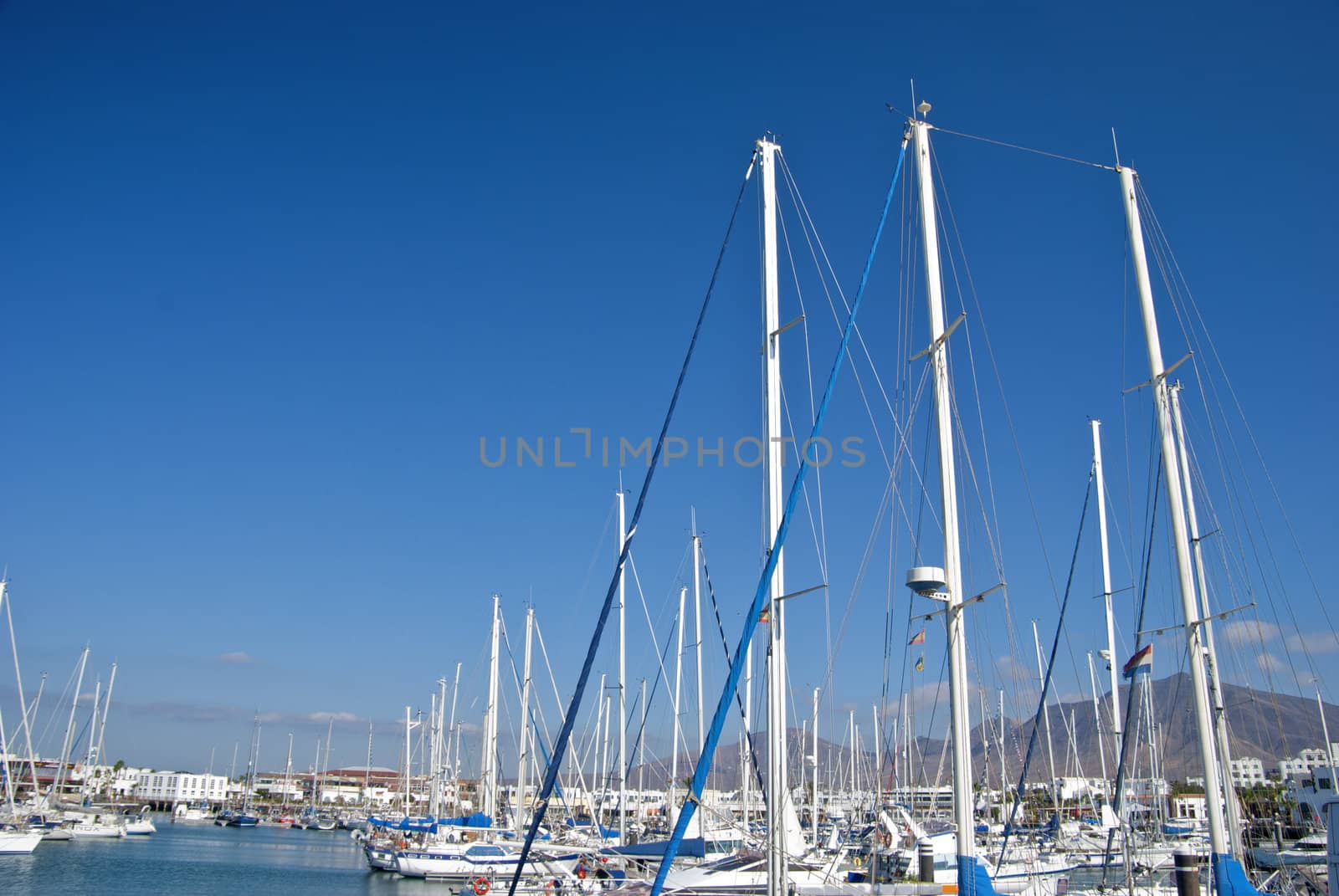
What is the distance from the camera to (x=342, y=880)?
5641 centimetres

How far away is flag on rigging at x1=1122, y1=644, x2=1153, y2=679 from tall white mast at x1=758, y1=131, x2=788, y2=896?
482 inches

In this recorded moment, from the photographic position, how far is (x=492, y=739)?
5875 centimetres

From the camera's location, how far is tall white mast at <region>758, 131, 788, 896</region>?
15.7 meters

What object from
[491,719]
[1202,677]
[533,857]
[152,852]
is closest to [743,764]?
[491,719]

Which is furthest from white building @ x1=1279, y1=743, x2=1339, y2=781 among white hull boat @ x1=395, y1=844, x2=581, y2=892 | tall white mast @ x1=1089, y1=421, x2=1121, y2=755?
white hull boat @ x1=395, y1=844, x2=581, y2=892

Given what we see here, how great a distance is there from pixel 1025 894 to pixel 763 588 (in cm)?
1622

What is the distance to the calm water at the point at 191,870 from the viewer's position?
48312mm

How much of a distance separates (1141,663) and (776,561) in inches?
543

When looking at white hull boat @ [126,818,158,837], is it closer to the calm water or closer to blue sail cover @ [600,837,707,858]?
the calm water

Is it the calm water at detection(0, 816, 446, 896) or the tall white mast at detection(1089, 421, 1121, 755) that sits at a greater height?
the tall white mast at detection(1089, 421, 1121, 755)

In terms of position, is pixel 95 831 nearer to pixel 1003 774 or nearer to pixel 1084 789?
pixel 1084 789

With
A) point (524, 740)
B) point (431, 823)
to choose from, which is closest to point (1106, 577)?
point (524, 740)

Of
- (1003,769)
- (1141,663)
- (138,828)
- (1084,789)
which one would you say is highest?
(1141,663)

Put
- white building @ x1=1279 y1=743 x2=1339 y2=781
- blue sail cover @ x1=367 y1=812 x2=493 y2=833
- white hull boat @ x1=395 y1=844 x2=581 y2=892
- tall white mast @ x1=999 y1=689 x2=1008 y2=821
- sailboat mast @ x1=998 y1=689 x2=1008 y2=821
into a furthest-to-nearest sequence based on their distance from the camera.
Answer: blue sail cover @ x1=367 y1=812 x2=493 y2=833, white hull boat @ x1=395 y1=844 x2=581 y2=892, white building @ x1=1279 y1=743 x2=1339 y2=781, tall white mast @ x1=999 y1=689 x2=1008 y2=821, sailboat mast @ x1=998 y1=689 x2=1008 y2=821
